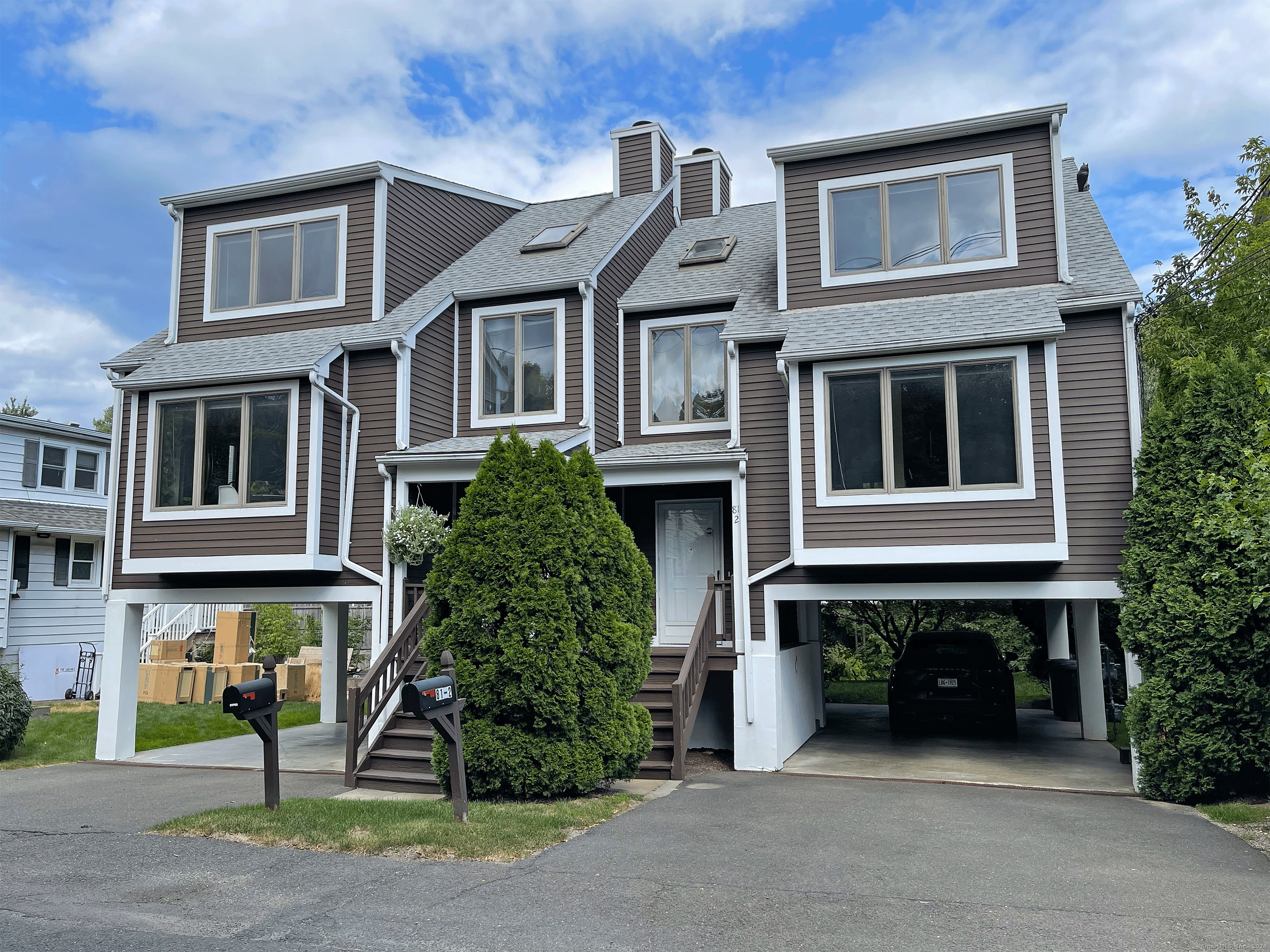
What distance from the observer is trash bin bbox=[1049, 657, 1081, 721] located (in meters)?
15.7

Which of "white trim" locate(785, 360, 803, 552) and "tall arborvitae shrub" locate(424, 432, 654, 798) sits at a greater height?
"white trim" locate(785, 360, 803, 552)

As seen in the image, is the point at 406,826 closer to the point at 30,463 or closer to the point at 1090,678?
the point at 1090,678

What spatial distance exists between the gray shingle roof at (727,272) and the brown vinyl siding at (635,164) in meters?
1.05

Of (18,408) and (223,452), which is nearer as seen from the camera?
(223,452)

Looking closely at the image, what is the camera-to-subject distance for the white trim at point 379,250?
12.6m

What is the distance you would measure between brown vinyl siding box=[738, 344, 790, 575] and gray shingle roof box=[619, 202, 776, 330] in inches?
25.0

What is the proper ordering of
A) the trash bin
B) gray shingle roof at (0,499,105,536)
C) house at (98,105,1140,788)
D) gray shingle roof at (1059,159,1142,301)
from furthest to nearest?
gray shingle roof at (0,499,105,536)
the trash bin
gray shingle roof at (1059,159,1142,301)
house at (98,105,1140,788)

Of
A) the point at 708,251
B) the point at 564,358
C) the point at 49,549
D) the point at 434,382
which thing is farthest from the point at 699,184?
the point at 49,549

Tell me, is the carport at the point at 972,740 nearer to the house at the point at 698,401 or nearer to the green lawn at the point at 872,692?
the house at the point at 698,401

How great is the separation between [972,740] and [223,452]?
1078 centimetres

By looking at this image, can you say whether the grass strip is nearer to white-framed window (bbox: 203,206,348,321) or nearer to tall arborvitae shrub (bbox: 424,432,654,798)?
tall arborvitae shrub (bbox: 424,432,654,798)


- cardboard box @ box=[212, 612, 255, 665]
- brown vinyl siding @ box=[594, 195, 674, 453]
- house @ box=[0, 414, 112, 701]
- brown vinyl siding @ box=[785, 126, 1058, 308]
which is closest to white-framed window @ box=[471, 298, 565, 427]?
brown vinyl siding @ box=[594, 195, 674, 453]

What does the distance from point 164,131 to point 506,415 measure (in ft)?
43.7

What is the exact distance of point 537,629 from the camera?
838cm
